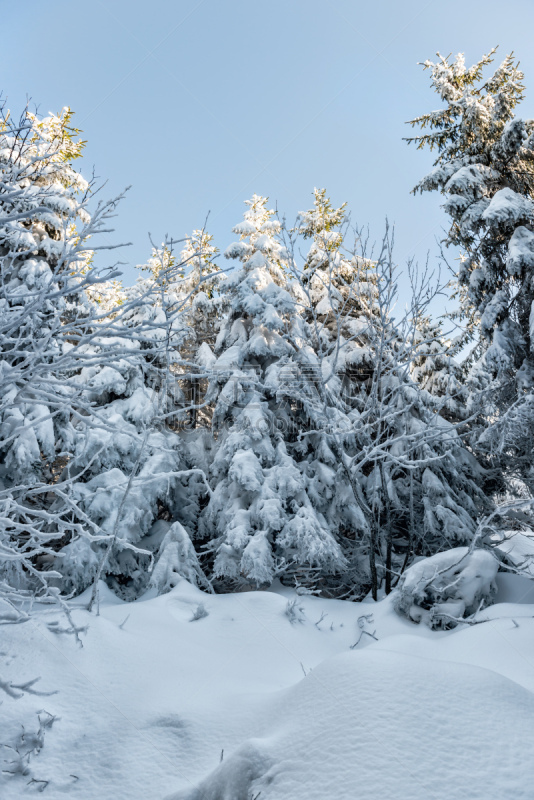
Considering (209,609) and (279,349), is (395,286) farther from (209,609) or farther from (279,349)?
(209,609)

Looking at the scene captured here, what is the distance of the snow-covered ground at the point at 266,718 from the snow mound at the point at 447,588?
54.3 inches

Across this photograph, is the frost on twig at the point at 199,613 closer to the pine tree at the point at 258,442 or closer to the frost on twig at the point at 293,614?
the frost on twig at the point at 293,614

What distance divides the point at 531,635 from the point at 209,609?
164 inches

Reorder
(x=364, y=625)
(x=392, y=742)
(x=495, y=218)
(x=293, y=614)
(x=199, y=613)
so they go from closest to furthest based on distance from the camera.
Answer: (x=392, y=742), (x=199, y=613), (x=293, y=614), (x=364, y=625), (x=495, y=218)

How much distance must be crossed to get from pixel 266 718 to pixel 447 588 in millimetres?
4306

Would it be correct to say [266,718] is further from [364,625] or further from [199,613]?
[364,625]

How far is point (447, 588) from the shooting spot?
6.38 meters

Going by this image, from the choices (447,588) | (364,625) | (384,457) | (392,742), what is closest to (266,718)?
(392,742)

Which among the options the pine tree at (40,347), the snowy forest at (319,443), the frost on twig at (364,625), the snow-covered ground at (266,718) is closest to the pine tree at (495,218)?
the snowy forest at (319,443)

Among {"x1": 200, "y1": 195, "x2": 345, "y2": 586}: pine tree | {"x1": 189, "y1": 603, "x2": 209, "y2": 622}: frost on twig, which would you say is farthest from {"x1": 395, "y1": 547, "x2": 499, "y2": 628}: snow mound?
{"x1": 189, "y1": 603, "x2": 209, "y2": 622}: frost on twig

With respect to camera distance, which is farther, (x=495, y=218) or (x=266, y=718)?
(x=495, y=218)

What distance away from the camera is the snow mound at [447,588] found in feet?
20.7

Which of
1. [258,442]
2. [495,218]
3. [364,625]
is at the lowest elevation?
[364,625]

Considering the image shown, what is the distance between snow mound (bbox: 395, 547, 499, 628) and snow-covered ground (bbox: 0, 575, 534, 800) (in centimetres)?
138
